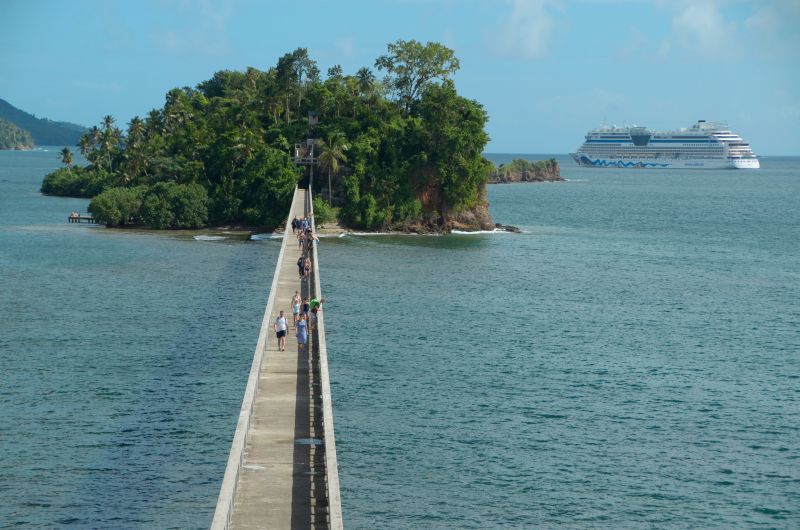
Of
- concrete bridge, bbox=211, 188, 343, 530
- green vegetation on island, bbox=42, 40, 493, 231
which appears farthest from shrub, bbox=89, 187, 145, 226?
concrete bridge, bbox=211, 188, 343, 530

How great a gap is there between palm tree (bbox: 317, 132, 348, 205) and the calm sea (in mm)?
17280

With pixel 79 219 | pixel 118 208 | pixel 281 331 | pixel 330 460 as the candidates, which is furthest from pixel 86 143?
pixel 330 460

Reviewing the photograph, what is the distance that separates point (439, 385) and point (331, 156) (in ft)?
183

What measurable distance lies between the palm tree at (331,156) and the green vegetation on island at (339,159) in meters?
0.14

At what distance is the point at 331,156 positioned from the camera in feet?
305

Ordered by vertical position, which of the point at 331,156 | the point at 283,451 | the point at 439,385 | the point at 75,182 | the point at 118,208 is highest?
the point at 331,156

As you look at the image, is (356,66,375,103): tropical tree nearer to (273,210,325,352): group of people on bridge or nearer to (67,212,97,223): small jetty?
(67,212,97,223): small jetty

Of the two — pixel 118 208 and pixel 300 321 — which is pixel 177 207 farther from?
pixel 300 321

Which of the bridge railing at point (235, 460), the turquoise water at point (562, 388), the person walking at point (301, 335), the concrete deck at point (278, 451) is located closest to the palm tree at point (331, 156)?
the turquoise water at point (562, 388)

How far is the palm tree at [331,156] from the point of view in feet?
305

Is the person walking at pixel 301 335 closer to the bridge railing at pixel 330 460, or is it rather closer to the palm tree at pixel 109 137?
the bridge railing at pixel 330 460

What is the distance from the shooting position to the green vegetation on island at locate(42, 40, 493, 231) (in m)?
93.7

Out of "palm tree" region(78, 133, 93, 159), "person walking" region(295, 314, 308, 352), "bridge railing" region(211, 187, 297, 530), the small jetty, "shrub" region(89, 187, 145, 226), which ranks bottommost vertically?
"bridge railing" region(211, 187, 297, 530)

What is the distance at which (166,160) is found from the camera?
338 feet
